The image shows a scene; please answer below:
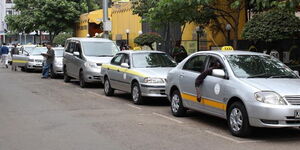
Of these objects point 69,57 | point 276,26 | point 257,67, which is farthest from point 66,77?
point 257,67

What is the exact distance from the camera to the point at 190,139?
814 centimetres

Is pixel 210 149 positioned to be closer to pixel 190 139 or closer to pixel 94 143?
pixel 190 139

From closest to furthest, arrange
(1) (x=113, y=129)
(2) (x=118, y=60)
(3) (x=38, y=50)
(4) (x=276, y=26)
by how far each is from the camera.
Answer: (1) (x=113, y=129)
(2) (x=118, y=60)
(4) (x=276, y=26)
(3) (x=38, y=50)

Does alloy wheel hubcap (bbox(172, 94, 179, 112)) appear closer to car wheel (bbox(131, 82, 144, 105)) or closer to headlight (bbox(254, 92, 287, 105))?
car wheel (bbox(131, 82, 144, 105))

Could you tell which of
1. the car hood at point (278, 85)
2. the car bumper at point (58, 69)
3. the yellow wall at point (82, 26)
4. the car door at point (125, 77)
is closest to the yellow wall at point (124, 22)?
the yellow wall at point (82, 26)

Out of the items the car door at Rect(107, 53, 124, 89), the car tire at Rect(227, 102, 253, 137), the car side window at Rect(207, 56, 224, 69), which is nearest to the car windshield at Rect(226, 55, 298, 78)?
the car side window at Rect(207, 56, 224, 69)

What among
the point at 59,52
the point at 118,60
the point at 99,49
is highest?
the point at 99,49

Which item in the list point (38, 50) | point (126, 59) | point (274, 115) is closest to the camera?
point (274, 115)

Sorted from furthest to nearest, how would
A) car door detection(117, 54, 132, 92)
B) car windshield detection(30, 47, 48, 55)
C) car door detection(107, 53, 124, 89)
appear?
car windshield detection(30, 47, 48, 55), car door detection(107, 53, 124, 89), car door detection(117, 54, 132, 92)

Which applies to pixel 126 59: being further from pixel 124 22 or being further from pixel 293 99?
pixel 124 22

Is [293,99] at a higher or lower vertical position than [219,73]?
lower

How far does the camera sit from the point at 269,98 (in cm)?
779

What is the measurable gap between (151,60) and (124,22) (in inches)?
780

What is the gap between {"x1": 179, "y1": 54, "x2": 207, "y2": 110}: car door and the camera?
979 cm
